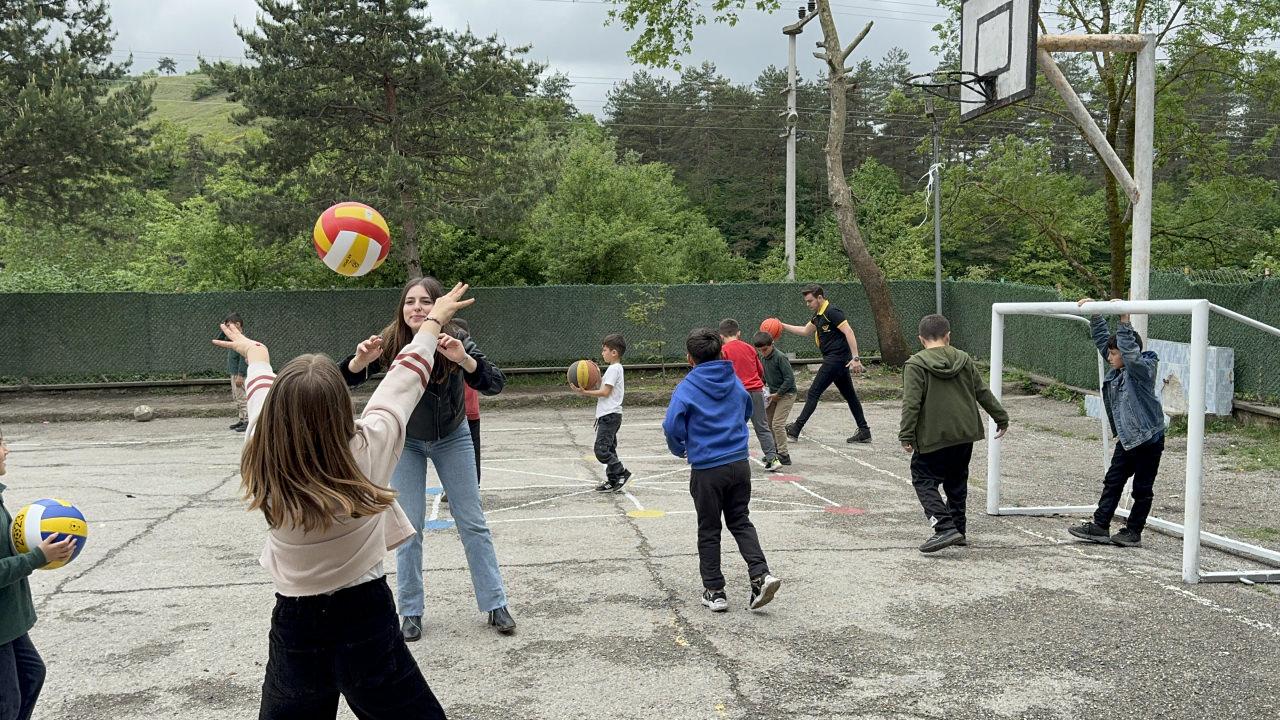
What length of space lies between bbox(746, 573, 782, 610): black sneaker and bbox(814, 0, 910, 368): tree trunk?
49.2 feet

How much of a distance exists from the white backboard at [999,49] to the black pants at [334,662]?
8572 millimetres

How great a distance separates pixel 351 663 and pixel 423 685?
0.24m

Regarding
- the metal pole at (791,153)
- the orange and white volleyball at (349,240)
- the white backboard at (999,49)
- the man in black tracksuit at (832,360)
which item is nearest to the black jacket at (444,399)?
the orange and white volleyball at (349,240)

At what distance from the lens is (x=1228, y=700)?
4.45m

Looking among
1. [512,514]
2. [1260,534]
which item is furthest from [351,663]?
[1260,534]

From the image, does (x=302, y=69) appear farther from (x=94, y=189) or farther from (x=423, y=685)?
(x=423, y=685)

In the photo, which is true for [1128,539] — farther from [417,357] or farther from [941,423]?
[417,357]

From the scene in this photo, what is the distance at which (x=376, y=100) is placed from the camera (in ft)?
61.5

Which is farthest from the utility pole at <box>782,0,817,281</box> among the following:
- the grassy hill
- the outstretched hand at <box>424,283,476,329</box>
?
the grassy hill

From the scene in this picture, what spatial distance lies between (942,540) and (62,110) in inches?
673

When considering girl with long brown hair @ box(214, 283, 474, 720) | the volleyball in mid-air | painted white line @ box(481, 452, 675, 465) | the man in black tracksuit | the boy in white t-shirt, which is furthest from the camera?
the man in black tracksuit

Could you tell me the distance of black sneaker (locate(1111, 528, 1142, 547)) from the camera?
7359mm

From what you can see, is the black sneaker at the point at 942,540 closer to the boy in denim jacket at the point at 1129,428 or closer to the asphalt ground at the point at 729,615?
the asphalt ground at the point at 729,615

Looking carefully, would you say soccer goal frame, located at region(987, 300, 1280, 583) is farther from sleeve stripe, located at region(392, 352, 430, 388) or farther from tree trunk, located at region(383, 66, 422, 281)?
tree trunk, located at region(383, 66, 422, 281)
